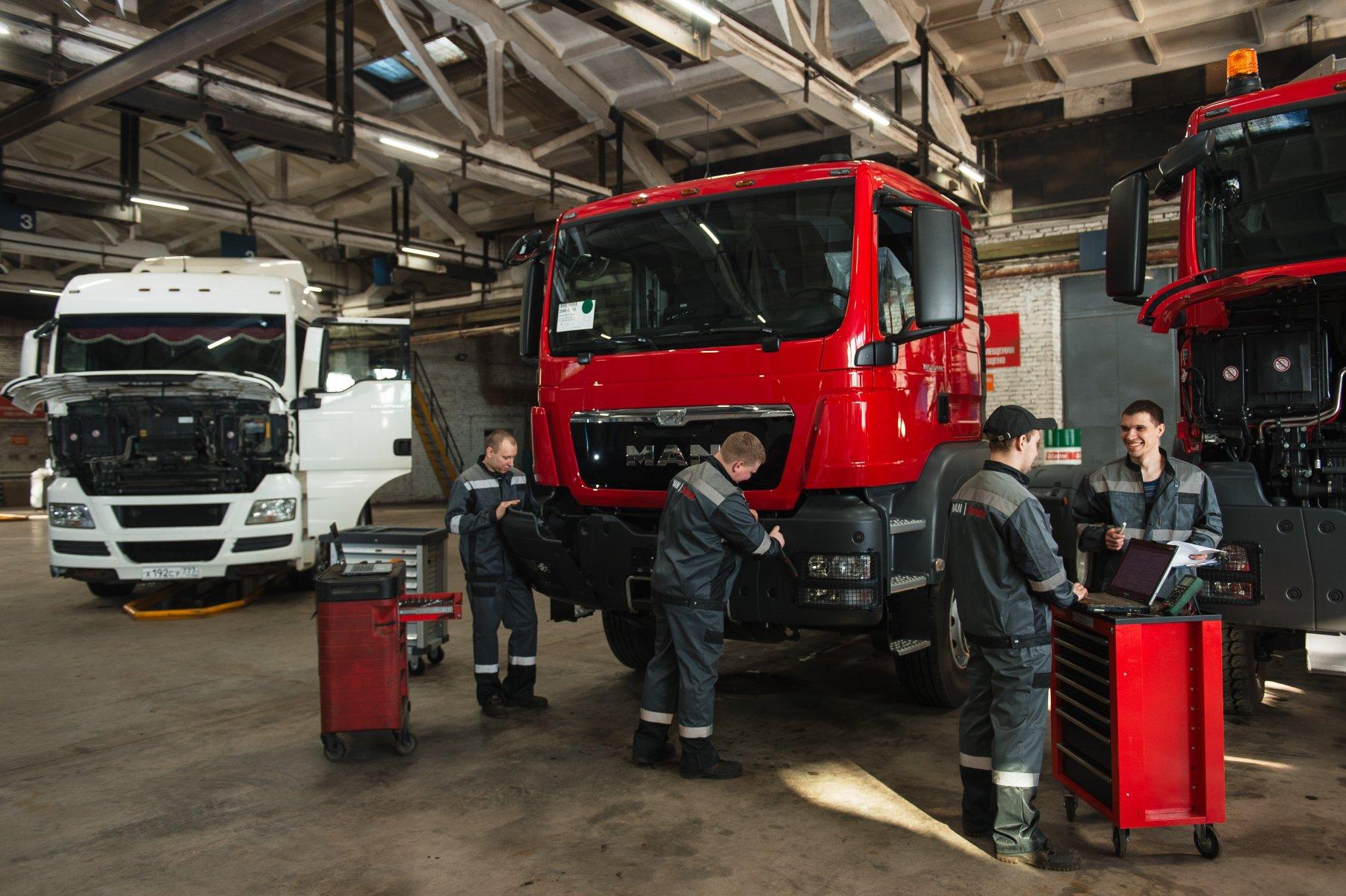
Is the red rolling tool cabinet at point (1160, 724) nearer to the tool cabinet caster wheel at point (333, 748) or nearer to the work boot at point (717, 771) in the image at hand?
the work boot at point (717, 771)

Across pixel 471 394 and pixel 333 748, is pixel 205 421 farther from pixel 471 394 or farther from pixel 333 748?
pixel 471 394

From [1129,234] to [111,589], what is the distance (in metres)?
9.11

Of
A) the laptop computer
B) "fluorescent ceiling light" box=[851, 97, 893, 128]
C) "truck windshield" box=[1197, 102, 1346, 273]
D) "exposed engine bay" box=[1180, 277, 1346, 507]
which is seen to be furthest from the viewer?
"fluorescent ceiling light" box=[851, 97, 893, 128]

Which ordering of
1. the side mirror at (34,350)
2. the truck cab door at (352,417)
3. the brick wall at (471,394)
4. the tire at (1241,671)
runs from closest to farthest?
the tire at (1241,671), the side mirror at (34,350), the truck cab door at (352,417), the brick wall at (471,394)

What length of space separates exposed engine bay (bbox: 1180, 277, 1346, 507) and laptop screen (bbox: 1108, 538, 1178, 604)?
4.12 ft

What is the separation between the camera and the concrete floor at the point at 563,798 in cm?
315

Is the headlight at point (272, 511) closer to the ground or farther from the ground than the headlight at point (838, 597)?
farther from the ground

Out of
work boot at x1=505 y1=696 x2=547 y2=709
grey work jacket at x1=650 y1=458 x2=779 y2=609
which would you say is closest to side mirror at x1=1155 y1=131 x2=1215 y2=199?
grey work jacket at x1=650 y1=458 x2=779 y2=609

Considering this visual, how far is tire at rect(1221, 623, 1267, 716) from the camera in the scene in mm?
4422

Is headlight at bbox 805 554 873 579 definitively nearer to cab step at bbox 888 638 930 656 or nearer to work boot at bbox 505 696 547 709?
cab step at bbox 888 638 930 656

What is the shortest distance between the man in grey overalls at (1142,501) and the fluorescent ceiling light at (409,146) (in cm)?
762

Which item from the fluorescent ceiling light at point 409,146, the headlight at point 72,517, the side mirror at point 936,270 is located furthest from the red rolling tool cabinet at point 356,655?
the fluorescent ceiling light at point 409,146

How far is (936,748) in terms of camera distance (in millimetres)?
4410

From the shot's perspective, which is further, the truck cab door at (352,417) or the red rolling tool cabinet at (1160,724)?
the truck cab door at (352,417)
